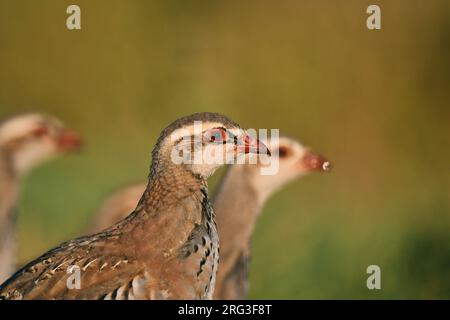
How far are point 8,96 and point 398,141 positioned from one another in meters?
4.04

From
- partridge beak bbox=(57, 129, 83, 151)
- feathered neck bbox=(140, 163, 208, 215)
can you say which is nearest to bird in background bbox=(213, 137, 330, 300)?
partridge beak bbox=(57, 129, 83, 151)

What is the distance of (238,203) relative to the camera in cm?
808

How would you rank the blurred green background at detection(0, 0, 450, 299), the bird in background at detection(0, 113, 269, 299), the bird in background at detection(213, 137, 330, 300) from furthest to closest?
the blurred green background at detection(0, 0, 450, 299), the bird in background at detection(213, 137, 330, 300), the bird in background at detection(0, 113, 269, 299)

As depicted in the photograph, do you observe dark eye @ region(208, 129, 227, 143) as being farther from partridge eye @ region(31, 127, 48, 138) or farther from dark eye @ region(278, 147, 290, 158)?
partridge eye @ region(31, 127, 48, 138)

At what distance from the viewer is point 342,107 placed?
12.7m

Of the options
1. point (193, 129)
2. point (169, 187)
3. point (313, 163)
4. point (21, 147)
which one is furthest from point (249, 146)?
point (21, 147)

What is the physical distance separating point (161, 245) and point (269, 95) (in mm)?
7231

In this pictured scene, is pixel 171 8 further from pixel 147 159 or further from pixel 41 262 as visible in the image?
pixel 41 262

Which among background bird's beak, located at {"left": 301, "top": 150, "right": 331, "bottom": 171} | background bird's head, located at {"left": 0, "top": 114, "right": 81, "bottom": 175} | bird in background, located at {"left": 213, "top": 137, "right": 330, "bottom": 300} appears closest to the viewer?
bird in background, located at {"left": 213, "top": 137, "right": 330, "bottom": 300}

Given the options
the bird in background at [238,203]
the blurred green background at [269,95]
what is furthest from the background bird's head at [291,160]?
the blurred green background at [269,95]

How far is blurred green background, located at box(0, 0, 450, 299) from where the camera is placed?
11391 millimetres

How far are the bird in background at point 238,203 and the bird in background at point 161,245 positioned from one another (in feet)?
6.11
